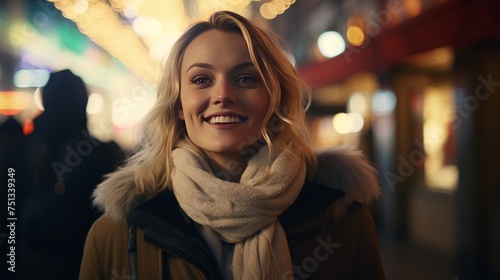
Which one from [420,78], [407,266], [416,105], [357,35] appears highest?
[357,35]

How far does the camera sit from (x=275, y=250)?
1077 millimetres

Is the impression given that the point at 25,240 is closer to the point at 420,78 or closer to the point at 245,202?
the point at 245,202

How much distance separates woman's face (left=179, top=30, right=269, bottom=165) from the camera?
3.47 ft

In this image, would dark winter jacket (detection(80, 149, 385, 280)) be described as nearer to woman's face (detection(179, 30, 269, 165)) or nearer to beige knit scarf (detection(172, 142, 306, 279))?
beige knit scarf (detection(172, 142, 306, 279))

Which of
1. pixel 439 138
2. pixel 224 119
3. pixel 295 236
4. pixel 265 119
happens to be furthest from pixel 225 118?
pixel 439 138

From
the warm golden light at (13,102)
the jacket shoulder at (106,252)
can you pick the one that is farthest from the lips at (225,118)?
the warm golden light at (13,102)

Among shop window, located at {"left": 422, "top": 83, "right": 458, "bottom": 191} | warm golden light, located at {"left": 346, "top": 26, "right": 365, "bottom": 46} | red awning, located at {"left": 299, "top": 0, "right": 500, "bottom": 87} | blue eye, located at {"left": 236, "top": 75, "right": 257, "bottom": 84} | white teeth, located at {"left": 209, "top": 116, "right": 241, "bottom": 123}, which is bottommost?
shop window, located at {"left": 422, "top": 83, "right": 458, "bottom": 191}

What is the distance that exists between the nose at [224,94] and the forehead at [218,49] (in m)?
0.05

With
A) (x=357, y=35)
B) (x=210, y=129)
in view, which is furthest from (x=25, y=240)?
(x=357, y=35)

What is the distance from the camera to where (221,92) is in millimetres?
1045

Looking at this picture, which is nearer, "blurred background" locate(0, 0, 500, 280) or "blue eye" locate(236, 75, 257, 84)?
"blue eye" locate(236, 75, 257, 84)

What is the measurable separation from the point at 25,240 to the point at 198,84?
861 mm

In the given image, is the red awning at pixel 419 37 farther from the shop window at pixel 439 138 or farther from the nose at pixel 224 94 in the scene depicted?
the nose at pixel 224 94

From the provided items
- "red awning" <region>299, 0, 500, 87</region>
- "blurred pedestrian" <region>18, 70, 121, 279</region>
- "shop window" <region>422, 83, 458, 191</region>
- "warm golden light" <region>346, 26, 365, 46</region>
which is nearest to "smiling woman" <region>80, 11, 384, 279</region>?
"blurred pedestrian" <region>18, 70, 121, 279</region>
